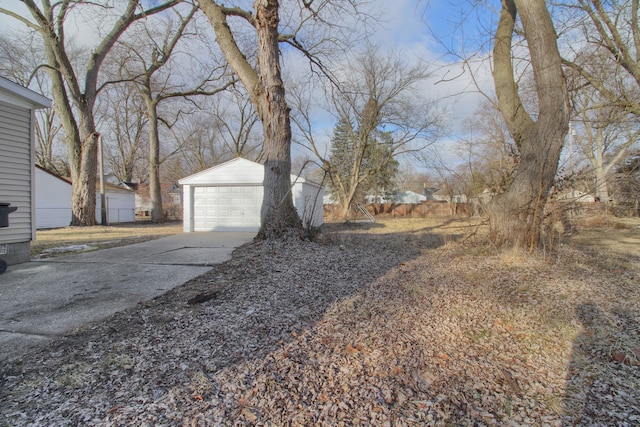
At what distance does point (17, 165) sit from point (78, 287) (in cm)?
298

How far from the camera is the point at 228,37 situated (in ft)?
22.6

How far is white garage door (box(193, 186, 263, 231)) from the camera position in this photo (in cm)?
1181

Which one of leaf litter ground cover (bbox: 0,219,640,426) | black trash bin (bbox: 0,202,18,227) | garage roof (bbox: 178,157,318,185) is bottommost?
leaf litter ground cover (bbox: 0,219,640,426)

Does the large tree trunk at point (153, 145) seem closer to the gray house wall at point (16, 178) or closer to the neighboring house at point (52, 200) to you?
the neighboring house at point (52, 200)

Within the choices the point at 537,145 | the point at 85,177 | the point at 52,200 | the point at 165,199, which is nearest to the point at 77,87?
the point at 85,177

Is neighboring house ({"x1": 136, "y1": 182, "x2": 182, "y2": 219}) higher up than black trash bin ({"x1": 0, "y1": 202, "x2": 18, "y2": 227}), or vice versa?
neighboring house ({"x1": 136, "y1": 182, "x2": 182, "y2": 219})

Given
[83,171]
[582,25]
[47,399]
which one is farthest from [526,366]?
[83,171]

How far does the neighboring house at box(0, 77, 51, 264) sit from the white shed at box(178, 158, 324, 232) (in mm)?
6233

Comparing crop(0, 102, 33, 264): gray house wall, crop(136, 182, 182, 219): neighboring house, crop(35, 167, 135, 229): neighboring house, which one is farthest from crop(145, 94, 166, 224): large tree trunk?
crop(0, 102, 33, 264): gray house wall

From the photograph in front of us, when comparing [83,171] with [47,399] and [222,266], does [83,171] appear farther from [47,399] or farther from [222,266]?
[47,399]

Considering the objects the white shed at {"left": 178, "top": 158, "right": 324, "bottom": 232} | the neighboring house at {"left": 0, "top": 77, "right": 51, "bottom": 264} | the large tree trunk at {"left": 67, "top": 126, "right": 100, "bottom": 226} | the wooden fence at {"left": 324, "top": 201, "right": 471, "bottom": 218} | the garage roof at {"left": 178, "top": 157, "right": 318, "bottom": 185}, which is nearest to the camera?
the neighboring house at {"left": 0, "top": 77, "right": 51, "bottom": 264}

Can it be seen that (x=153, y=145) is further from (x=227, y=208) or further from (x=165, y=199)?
(x=165, y=199)

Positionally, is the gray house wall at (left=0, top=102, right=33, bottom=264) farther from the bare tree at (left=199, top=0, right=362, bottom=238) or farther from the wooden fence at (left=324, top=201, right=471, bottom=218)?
the wooden fence at (left=324, top=201, right=471, bottom=218)

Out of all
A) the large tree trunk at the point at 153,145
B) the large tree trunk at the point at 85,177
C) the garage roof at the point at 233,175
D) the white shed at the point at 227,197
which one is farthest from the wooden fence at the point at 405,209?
the large tree trunk at the point at 85,177
